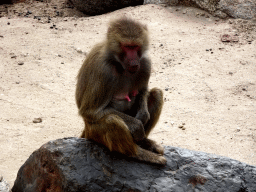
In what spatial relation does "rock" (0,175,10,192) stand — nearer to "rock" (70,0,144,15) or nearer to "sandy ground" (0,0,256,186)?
"sandy ground" (0,0,256,186)

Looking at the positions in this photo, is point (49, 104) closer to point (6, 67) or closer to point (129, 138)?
point (6, 67)

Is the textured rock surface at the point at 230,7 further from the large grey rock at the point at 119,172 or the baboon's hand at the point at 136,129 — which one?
the baboon's hand at the point at 136,129

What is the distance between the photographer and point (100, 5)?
414 inches

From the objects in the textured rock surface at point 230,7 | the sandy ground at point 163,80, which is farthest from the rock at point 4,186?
the textured rock surface at point 230,7

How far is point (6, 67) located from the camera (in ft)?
22.9

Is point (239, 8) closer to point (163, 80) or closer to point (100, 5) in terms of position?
point (163, 80)

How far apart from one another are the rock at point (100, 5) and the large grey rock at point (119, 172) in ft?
25.8

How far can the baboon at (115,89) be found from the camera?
3.22 meters

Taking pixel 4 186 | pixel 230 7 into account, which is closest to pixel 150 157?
pixel 4 186

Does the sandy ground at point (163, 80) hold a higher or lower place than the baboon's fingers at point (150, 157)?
lower

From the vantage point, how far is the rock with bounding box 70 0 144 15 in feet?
34.5

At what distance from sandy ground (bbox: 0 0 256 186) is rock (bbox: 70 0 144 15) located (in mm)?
601

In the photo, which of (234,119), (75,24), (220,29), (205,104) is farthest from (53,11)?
(234,119)

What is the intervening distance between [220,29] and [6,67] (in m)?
5.95
